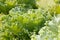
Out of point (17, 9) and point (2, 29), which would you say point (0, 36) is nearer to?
point (2, 29)

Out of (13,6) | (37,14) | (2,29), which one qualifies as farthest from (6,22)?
(13,6)

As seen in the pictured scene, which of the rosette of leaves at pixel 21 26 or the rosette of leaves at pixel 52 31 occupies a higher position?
the rosette of leaves at pixel 21 26

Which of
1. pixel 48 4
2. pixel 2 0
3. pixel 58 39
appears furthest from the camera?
pixel 2 0

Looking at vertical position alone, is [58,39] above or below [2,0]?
below

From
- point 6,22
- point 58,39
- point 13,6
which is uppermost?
point 13,6

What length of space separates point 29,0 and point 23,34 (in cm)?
107

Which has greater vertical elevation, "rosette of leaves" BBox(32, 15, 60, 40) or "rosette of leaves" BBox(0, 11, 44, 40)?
"rosette of leaves" BBox(0, 11, 44, 40)

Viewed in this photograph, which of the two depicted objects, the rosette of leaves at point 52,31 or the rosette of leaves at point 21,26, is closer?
the rosette of leaves at point 52,31

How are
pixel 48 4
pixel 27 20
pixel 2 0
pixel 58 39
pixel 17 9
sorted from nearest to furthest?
pixel 58 39 → pixel 27 20 → pixel 17 9 → pixel 48 4 → pixel 2 0

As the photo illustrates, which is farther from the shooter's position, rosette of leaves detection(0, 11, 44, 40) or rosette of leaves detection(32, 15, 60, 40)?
rosette of leaves detection(0, 11, 44, 40)

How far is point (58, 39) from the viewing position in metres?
2.35

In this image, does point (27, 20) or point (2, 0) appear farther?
point (2, 0)

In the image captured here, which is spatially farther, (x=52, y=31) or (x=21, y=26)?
(x=21, y=26)

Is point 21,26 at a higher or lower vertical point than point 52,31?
higher
